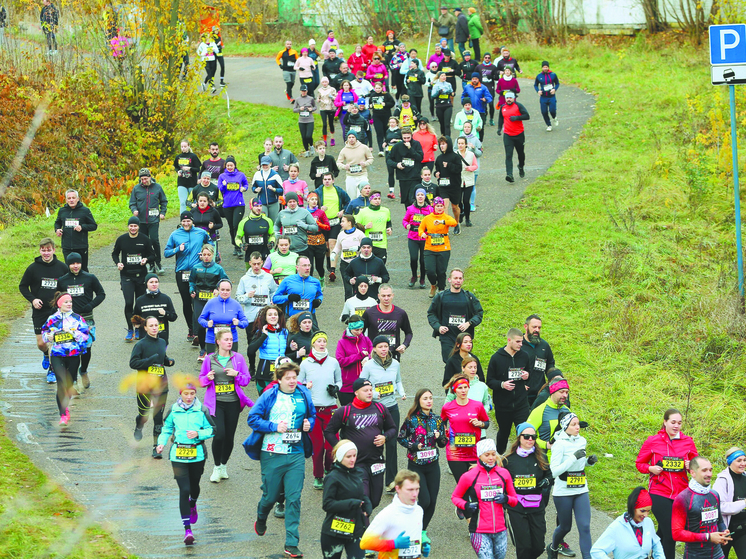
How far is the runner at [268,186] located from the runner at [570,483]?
9.60 m

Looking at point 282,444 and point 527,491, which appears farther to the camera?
point 282,444

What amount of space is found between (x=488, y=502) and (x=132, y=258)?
7809mm

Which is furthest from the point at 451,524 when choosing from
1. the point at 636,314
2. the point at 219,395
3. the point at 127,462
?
the point at 636,314

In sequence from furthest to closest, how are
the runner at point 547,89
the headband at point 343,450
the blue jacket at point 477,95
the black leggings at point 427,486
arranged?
the runner at point 547,89 → the blue jacket at point 477,95 → the black leggings at point 427,486 → the headband at point 343,450

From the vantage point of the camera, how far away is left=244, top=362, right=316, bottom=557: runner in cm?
908

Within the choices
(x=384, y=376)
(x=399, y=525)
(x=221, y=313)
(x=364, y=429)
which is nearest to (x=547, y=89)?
(x=221, y=313)

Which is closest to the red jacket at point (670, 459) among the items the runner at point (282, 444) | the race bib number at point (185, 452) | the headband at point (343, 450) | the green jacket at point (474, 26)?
the headband at point (343, 450)

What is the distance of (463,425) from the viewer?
9.74 m

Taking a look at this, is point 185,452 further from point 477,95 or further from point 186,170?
point 477,95

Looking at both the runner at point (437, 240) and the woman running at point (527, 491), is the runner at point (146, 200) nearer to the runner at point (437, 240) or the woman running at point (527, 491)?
the runner at point (437, 240)

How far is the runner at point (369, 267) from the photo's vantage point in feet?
45.2

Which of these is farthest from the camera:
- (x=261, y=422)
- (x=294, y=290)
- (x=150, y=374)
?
(x=294, y=290)

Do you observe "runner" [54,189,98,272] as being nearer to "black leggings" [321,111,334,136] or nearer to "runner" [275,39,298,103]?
"black leggings" [321,111,334,136]

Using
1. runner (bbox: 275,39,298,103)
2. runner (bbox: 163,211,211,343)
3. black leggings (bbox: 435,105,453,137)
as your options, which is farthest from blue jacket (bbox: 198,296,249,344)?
runner (bbox: 275,39,298,103)
